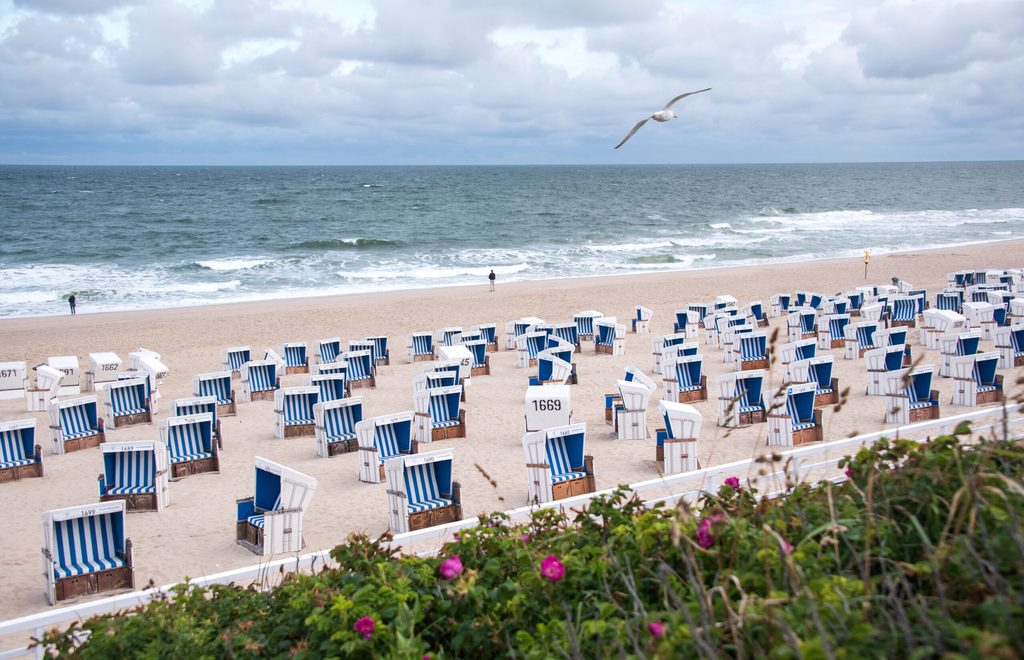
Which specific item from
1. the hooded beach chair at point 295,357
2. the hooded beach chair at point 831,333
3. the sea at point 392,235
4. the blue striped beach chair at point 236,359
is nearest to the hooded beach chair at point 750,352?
the hooded beach chair at point 831,333

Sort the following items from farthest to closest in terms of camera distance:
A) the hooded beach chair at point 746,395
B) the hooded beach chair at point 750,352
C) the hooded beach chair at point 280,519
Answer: the hooded beach chair at point 750,352 < the hooded beach chair at point 746,395 < the hooded beach chair at point 280,519

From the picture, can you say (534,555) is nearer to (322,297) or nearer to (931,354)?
(931,354)

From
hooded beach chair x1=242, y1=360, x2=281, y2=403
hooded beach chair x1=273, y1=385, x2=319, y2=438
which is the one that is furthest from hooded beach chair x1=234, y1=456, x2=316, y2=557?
hooded beach chair x1=242, y1=360, x2=281, y2=403

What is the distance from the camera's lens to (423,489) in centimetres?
924

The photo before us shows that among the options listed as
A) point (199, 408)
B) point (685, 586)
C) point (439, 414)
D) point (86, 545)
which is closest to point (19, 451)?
point (199, 408)

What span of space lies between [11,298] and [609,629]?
38958 millimetres

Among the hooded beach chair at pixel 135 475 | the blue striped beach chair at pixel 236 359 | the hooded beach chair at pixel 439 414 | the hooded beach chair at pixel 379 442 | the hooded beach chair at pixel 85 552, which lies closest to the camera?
the hooded beach chair at pixel 85 552

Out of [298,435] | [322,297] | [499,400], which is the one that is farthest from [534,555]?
[322,297]

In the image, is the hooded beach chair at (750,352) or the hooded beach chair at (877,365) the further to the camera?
the hooded beach chair at (750,352)

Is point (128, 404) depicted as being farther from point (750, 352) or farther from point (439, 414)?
point (750, 352)

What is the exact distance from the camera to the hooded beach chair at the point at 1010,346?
14.9 m

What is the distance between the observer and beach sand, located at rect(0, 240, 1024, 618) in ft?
30.8

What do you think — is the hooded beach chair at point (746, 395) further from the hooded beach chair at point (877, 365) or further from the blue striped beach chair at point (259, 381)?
the blue striped beach chair at point (259, 381)

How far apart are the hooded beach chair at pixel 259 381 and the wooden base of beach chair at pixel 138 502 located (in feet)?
19.6
